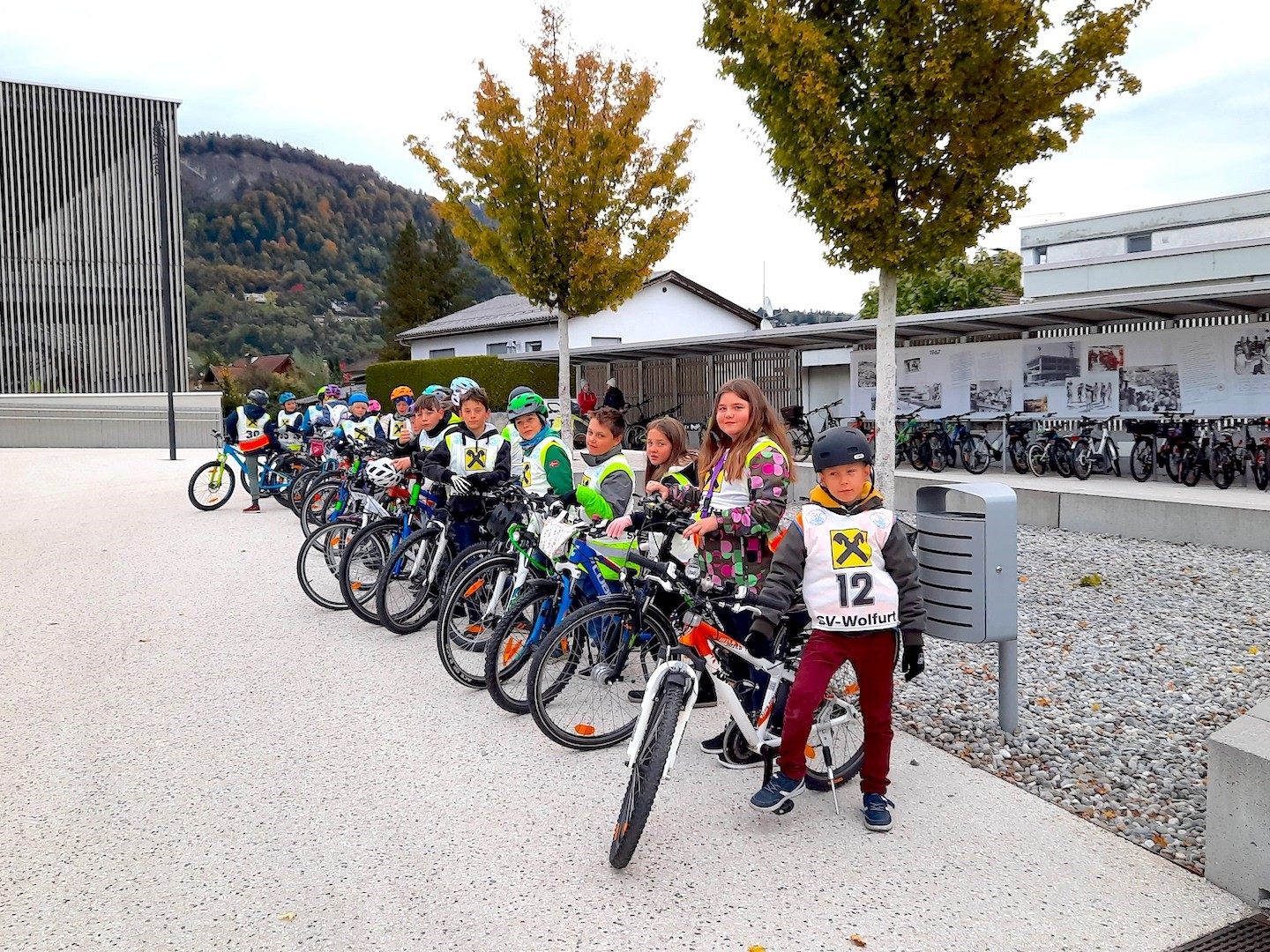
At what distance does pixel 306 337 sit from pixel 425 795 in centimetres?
7487

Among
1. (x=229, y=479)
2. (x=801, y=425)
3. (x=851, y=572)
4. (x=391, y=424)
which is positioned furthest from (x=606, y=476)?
(x=801, y=425)

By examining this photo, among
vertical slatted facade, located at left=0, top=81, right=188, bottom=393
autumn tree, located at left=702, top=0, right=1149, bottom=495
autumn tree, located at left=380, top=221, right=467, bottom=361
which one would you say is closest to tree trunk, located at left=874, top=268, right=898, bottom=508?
autumn tree, located at left=702, top=0, right=1149, bottom=495

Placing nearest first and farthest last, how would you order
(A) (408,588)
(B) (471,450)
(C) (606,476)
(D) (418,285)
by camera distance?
1. (C) (606,476)
2. (A) (408,588)
3. (B) (471,450)
4. (D) (418,285)

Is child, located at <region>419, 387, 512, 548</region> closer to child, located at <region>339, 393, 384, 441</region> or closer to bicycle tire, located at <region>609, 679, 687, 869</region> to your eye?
bicycle tire, located at <region>609, 679, 687, 869</region>

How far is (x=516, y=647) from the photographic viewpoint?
196 inches

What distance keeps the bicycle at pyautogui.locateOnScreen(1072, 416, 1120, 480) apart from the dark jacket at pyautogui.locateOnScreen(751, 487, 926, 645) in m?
11.9

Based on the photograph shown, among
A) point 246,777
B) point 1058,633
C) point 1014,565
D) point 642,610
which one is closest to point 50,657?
point 246,777

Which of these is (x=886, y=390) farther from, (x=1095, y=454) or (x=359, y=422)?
(x=1095, y=454)

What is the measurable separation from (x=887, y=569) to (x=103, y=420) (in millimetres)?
32037

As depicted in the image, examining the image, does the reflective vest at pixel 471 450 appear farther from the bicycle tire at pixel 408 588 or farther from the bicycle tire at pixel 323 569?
the bicycle tire at pixel 323 569

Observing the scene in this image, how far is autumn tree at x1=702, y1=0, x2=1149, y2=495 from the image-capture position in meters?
7.81

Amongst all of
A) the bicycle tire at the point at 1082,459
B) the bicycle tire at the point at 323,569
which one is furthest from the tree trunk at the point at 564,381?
the bicycle tire at the point at 323,569

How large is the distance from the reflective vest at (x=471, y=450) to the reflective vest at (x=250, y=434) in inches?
279

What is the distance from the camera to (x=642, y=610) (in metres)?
4.34
